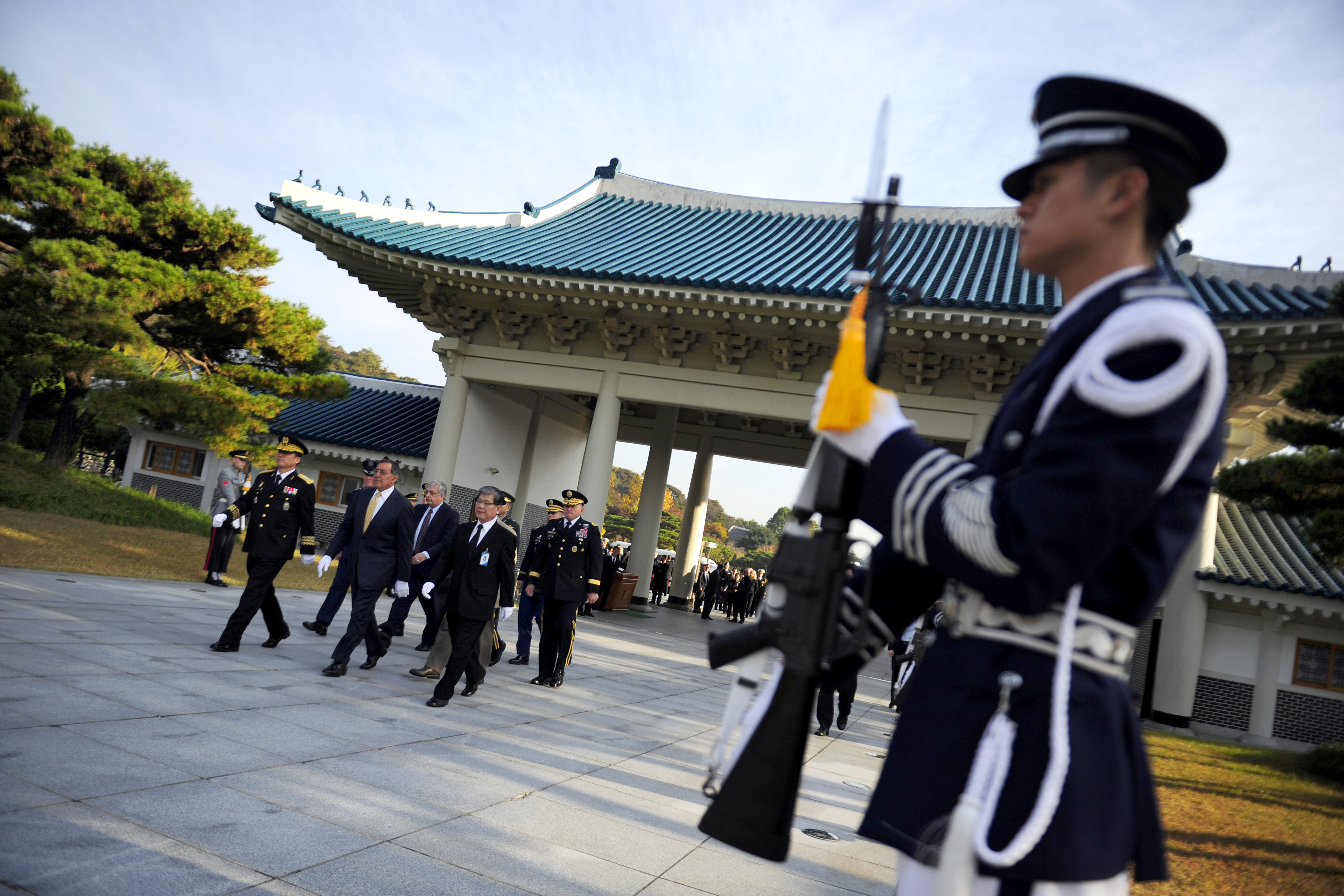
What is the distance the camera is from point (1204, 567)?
1273 cm

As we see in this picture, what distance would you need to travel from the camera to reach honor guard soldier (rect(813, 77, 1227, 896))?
1.09m

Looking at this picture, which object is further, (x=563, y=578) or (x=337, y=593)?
(x=563, y=578)

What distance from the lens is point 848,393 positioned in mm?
1315

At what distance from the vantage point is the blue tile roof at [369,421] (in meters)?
17.2

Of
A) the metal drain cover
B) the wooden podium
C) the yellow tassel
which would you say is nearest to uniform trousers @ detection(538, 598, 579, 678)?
the metal drain cover

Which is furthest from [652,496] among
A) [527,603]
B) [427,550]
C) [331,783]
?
[331,783]

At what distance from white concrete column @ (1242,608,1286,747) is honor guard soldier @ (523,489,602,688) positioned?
35.9 feet

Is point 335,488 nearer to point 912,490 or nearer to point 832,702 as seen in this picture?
point 832,702

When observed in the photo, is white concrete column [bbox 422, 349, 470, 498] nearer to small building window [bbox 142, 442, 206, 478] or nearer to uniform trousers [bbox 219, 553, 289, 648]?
uniform trousers [bbox 219, 553, 289, 648]

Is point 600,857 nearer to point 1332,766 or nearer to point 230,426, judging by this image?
point 1332,766

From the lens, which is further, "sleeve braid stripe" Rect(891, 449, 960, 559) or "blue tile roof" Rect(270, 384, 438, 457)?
"blue tile roof" Rect(270, 384, 438, 457)

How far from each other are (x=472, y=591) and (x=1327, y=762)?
10.4 meters

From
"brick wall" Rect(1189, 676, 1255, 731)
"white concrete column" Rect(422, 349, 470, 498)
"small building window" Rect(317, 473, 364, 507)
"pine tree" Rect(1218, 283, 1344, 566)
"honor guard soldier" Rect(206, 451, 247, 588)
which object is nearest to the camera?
"pine tree" Rect(1218, 283, 1344, 566)

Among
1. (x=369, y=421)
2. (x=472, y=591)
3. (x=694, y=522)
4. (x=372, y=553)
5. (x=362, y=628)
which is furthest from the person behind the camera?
(x=694, y=522)
